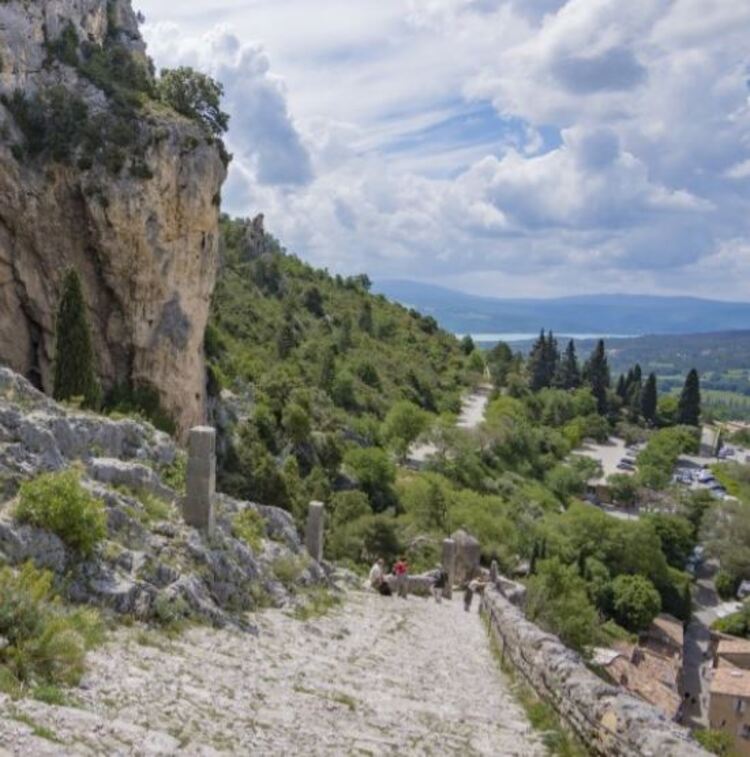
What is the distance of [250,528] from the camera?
17.1 m

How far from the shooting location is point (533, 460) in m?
80.7

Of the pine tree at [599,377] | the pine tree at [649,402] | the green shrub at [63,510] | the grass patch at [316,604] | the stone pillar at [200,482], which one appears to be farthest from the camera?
the pine tree at [599,377]

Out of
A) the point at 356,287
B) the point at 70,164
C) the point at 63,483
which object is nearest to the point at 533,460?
the point at 356,287

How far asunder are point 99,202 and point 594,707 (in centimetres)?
3045

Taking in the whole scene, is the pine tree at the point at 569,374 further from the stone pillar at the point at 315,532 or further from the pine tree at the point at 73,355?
the stone pillar at the point at 315,532

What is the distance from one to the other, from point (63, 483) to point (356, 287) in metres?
105

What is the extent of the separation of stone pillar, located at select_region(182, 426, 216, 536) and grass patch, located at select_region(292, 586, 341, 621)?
2.35 m

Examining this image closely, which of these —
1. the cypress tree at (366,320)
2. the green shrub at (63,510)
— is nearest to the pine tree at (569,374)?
the cypress tree at (366,320)

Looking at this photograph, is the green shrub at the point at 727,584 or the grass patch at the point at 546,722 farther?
the green shrub at the point at 727,584

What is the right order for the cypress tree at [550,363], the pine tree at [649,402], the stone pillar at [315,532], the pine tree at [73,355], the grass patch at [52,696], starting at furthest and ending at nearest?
1. the cypress tree at [550,363]
2. the pine tree at [649,402]
3. the pine tree at [73,355]
4. the stone pillar at [315,532]
5. the grass patch at [52,696]

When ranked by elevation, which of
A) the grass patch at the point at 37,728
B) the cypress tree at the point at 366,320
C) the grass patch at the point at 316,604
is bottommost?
the grass patch at the point at 316,604

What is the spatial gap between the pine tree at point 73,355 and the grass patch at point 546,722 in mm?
19495

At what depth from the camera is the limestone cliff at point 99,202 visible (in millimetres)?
33438

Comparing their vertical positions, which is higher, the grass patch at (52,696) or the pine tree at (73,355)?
the pine tree at (73,355)
